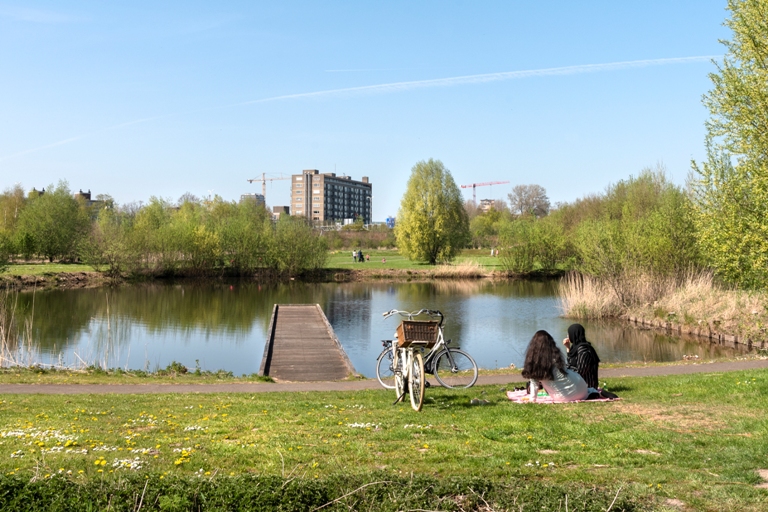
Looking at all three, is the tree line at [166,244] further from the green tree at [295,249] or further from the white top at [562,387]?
the white top at [562,387]

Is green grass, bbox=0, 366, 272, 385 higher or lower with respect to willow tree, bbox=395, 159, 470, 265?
lower

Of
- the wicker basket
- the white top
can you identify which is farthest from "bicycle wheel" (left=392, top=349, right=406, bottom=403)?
the white top

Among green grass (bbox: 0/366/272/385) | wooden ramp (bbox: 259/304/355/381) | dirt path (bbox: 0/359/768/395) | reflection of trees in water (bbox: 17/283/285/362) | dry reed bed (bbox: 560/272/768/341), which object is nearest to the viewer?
dirt path (bbox: 0/359/768/395)

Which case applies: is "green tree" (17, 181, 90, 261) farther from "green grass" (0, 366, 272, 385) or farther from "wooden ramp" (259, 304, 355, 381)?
"green grass" (0, 366, 272, 385)

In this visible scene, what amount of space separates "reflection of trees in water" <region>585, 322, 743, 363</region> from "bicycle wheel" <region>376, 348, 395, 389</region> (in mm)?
10105

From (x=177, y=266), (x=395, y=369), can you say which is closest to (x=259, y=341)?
(x=395, y=369)

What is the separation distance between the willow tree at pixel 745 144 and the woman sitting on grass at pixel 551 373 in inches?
464

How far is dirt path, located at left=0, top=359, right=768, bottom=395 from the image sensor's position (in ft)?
42.4

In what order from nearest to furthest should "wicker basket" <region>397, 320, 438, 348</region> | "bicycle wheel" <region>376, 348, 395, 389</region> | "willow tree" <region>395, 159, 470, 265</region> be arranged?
"wicker basket" <region>397, 320, 438, 348</region>, "bicycle wheel" <region>376, 348, 395, 389</region>, "willow tree" <region>395, 159, 470, 265</region>

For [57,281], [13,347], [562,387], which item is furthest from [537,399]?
[57,281]

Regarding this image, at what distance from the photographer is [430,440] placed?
7551mm

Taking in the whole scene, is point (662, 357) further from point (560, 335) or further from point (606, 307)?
point (606, 307)

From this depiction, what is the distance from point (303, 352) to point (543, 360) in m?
12.2

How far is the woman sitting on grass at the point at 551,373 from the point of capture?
1023 centimetres
